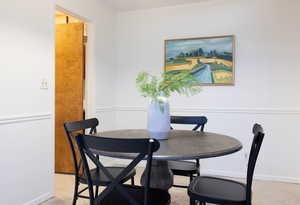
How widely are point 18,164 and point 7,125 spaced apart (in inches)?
15.0

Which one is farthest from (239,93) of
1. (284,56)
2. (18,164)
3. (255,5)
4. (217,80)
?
(18,164)

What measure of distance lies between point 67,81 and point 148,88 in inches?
79.1

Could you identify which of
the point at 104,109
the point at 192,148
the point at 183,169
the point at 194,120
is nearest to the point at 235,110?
the point at 194,120

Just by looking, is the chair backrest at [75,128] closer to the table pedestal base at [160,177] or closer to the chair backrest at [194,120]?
the table pedestal base at [160,177]

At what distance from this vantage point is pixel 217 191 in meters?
1.76

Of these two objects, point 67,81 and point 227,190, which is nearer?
point 227,190

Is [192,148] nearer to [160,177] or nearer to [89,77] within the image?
[160,177]

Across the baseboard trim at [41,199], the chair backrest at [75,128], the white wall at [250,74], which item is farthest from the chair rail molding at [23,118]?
the white wall at [250,74]

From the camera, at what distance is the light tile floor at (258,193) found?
8.81 ft

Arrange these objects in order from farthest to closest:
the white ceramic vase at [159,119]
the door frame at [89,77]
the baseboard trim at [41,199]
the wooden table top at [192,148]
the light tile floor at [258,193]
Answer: the door frame at [89,77]
the light tile floor at [258,193]
the baseboard trim at [41,199]
the white ceramic vase at [159,119]
the wooden table top at [192,148]

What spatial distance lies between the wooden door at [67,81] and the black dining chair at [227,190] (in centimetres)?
217

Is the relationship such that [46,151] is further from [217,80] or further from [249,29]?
[249,29]

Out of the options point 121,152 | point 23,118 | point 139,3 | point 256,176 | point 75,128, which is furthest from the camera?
point 139,3

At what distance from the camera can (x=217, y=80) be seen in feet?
11.9
